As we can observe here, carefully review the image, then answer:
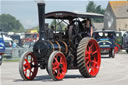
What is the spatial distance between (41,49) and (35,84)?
71.1 inches

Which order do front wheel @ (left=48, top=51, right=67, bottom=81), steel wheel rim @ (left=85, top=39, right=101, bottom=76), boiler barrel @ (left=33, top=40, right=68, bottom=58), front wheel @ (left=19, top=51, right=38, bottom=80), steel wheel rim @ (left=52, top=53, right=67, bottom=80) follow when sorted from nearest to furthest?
front wheel @ (left=48, top=51, right=67, bottom=81)
steel wheel rim @ (left=52, top=53, right=67, bottom=80)
front wheel @ (left=19, top=51, right=38, bottom=80)
boiler barrel @ (left=33, top=40, right=68, bottom=58)
steel wheel rim @ (left=85, top=39, right=101, bottom=76)

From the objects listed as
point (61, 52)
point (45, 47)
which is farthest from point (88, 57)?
point (45, 47)

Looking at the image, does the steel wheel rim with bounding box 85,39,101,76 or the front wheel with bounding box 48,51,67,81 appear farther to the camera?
the steel wheel rim with bounding box 85,39,101,76

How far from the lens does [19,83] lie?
14.9 meters

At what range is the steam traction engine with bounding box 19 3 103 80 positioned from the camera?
15641mm

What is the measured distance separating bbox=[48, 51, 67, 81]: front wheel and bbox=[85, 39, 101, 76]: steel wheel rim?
110cm

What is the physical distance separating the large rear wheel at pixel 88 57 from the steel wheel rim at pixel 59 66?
0.62 meters

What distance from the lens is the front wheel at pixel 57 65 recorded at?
15.1 metres

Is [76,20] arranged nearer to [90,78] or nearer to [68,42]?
[68,42]

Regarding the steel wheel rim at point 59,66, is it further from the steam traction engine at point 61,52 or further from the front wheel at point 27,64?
the front wheel at point 27,64

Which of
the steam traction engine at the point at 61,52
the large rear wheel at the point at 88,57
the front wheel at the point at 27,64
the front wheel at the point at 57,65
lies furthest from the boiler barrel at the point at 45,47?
the large rear wheel at the point at 88,57

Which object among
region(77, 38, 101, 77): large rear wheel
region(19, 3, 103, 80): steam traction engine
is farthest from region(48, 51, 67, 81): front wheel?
region(77, 38, 101, 77): large rear wheel

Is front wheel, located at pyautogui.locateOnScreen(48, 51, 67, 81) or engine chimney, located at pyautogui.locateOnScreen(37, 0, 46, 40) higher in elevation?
engine chimney, located at pyautogui.locateOnScreen(37, 0, 46, 40)

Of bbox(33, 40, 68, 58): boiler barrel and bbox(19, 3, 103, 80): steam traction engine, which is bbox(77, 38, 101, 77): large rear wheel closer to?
bbox(19, 3, 103, 80): steam traction engine
